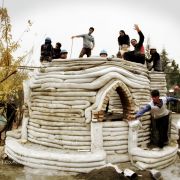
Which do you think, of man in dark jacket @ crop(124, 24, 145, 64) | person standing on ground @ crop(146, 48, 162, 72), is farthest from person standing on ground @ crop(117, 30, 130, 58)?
person standing on ground @ crop(146, 48, 162, 72)

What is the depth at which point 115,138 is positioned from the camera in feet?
33.1

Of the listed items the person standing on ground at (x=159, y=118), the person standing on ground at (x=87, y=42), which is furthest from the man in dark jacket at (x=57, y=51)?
the person standing on ground at (x=159, y=118)

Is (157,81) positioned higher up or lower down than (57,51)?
lower down

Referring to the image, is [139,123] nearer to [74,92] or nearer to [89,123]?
[89,123]

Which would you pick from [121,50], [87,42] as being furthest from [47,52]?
[121,50]

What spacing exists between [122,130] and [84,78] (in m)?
2.04

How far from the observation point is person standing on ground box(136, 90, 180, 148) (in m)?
9.69

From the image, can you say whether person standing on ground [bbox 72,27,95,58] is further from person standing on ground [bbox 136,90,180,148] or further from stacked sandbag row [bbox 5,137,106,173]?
stacked sandbag row [bbox 5,137,106,173]

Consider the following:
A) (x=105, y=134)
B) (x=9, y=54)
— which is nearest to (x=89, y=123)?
(x=105, y=134)

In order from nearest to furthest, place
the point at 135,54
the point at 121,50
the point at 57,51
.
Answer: the point at 135,54
the point at 57,51
the point at 121,50

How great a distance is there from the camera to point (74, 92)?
1005 centimetres

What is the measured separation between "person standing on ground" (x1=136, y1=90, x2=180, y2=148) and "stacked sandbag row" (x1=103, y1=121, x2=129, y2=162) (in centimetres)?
103

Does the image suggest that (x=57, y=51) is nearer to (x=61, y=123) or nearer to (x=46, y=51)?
(x=46, y=51)

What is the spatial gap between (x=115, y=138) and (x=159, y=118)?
1.57m
